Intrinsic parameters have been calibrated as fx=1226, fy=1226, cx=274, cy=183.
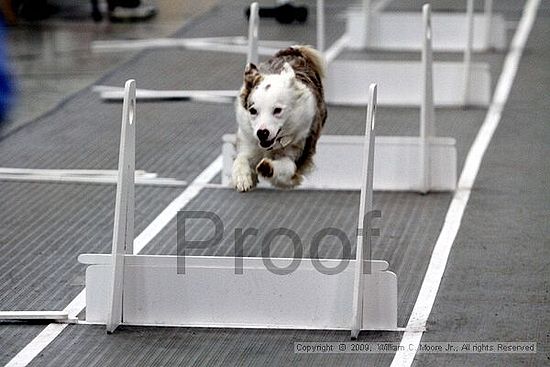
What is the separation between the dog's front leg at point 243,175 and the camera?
15.7 feet

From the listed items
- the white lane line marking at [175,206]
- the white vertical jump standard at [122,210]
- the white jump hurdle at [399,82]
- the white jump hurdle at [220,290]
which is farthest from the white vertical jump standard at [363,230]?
the white jump hurdle at [399,82]

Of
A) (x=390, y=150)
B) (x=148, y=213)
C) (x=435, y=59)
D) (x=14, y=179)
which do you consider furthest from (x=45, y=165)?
(x=435, y=59)

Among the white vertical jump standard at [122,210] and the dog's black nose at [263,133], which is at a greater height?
the dog's black nose at [263,133]

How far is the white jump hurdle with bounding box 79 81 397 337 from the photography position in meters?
4.98

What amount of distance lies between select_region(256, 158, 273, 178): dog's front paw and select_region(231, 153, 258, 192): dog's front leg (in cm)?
11

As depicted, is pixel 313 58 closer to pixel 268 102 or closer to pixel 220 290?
pixel 268 102

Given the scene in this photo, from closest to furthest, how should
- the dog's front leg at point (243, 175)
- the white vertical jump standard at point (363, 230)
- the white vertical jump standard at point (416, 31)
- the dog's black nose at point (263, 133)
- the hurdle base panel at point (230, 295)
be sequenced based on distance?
the dog's black nose at point (263, 133) → the dog's front leg at point (243, 175) → the white vertical jump standard at point (363, 230) → the hurdle base panel at point (230, 295) → the white vertical jump standard at point (416, 31)

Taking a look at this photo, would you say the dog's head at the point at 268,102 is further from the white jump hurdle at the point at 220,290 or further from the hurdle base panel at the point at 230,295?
the hurdle base panel at the point at 230,295

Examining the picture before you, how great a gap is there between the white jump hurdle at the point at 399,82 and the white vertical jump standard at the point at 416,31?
2.07 metres

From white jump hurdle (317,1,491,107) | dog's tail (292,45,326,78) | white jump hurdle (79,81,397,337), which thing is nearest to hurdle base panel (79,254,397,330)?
white jump hurdle (79,81,397,337)

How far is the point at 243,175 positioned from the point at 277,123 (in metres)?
0.25

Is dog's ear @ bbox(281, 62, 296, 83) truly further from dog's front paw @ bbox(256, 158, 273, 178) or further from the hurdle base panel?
the hurdle base panel

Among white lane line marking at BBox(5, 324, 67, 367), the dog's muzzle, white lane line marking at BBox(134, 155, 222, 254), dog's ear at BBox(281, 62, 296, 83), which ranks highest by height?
dog's ear at BBox(281, 62, 296, 83)

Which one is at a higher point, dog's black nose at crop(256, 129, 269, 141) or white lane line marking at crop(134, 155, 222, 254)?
dog's black nose at crop(256, 129, 269, 141)
